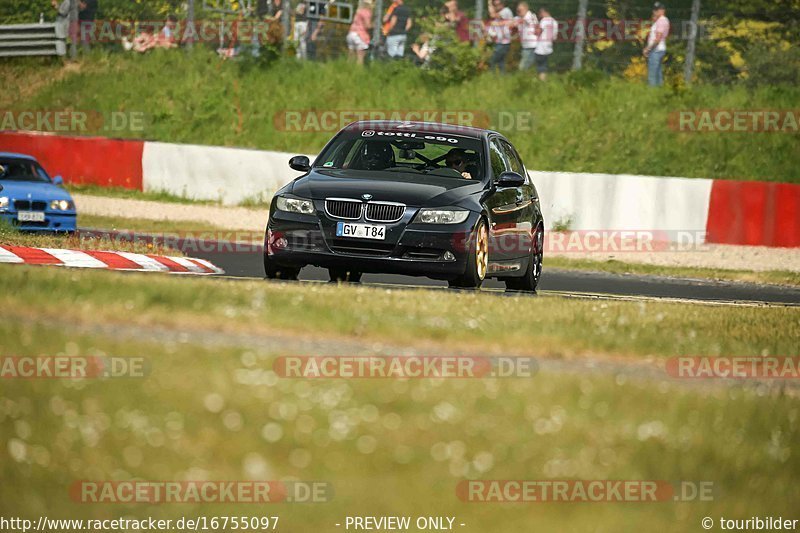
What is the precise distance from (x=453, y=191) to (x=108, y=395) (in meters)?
7.06

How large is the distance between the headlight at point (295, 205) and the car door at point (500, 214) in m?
1.67

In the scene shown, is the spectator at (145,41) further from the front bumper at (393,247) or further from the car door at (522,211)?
the front bumper at (393,247)

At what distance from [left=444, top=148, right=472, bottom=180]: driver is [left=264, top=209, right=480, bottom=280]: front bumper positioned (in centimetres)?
138

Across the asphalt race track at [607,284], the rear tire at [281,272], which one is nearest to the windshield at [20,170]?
the asphalt race track at [607,284]

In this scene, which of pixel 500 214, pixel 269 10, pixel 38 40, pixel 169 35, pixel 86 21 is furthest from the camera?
pixel 38 40

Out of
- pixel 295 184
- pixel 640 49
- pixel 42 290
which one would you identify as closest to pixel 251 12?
pixel 640 49

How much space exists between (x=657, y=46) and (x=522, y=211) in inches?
571

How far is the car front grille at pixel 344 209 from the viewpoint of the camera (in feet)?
39.9

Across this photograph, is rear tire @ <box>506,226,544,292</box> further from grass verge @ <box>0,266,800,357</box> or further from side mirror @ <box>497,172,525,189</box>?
grass verge @ <box>0,266,800,357</box>

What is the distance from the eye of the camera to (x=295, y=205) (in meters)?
12.3

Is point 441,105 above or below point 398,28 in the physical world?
below

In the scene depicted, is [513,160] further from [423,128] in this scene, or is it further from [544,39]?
[544,39]

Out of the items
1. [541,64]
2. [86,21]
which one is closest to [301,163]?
[541,64]

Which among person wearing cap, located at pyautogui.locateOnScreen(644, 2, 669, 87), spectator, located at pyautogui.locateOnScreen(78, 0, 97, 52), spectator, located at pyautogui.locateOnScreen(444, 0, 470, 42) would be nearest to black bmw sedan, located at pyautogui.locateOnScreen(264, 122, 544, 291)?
person wearing cap, located at pyautogui.locateOnScreen(644, 2, 669, 87)
